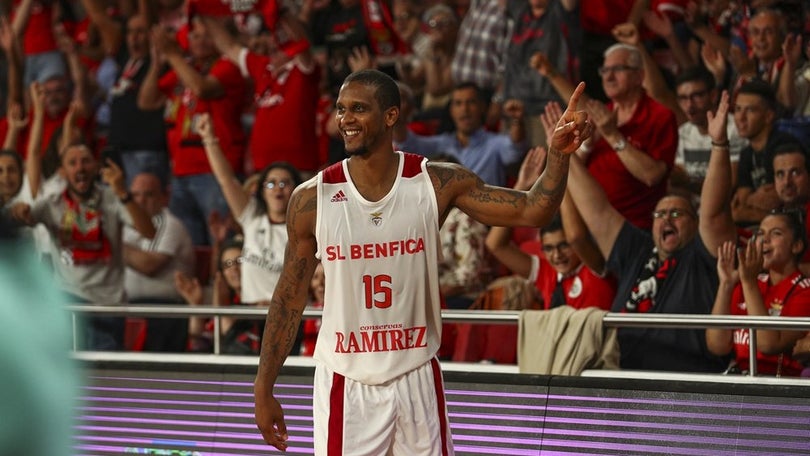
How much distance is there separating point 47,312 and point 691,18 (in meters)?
7.76

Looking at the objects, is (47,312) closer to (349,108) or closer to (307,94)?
(349,108)

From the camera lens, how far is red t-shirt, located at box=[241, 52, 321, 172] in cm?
1095

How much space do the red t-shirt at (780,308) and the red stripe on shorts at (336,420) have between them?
278 centimetres

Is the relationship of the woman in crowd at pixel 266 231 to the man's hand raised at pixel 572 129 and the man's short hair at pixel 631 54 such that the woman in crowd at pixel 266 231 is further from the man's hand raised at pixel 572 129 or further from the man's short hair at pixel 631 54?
the man's hand raised at pixel 572 129

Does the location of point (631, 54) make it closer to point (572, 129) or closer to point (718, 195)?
point (718, 195)

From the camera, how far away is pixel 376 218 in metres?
5.38

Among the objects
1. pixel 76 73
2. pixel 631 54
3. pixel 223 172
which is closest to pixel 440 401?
pixel 631 54

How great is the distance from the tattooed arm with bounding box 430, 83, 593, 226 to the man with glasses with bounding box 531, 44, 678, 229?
132 inches

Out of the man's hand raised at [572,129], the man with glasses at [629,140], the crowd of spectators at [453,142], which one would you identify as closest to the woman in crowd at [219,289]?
the crowd of spectators at [453,142]

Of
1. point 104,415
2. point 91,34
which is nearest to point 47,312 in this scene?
point 104,415

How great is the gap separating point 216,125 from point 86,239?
170cm

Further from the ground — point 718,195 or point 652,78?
point 652,78

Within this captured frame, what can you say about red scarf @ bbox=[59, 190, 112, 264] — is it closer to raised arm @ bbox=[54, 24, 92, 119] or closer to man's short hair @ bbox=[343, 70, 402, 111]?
raised arm @ bbox=[54, 24, 92, 119]

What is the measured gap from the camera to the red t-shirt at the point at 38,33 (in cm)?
1338
